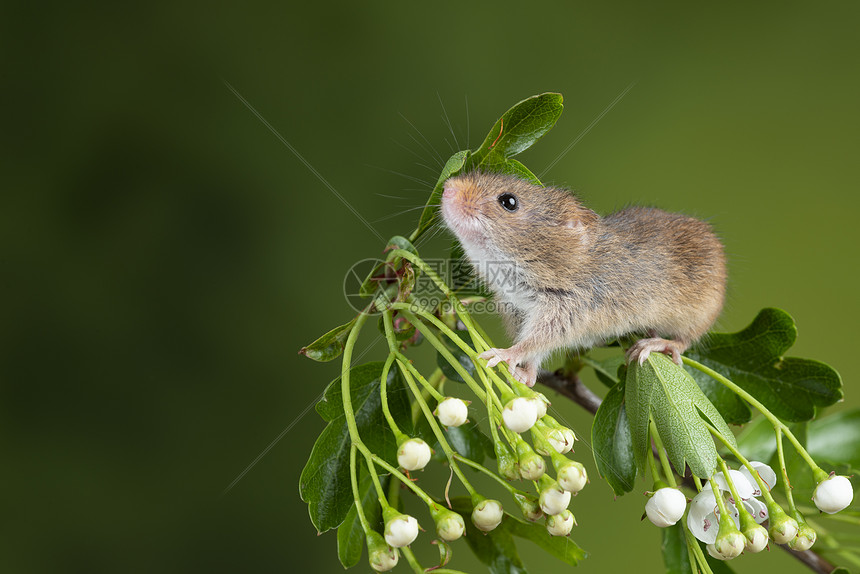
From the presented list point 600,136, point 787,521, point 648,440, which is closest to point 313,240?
point 600,136

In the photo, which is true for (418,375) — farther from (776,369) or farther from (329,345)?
(776,369)

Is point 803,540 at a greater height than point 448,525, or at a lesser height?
lesser

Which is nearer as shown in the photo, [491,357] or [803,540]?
[803,540]

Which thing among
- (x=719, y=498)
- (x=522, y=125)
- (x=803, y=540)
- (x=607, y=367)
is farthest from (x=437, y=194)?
(x=803, y=540)

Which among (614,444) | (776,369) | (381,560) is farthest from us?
(776,369)

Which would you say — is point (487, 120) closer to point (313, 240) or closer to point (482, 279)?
point (313, 240)

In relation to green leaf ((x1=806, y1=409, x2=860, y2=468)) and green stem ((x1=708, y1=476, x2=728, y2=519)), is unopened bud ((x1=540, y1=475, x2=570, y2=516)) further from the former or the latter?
green leaf ((x1=806, y1=409, x2=860, y2=468))

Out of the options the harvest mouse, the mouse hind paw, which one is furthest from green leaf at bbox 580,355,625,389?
the mouse hind paw

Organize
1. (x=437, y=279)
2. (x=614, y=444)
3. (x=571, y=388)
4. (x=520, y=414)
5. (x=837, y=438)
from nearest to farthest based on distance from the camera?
(x=520, y=414), (x=437, y=279), (x=614, y=444), (x=571, y=388), (x=837, y=438)
